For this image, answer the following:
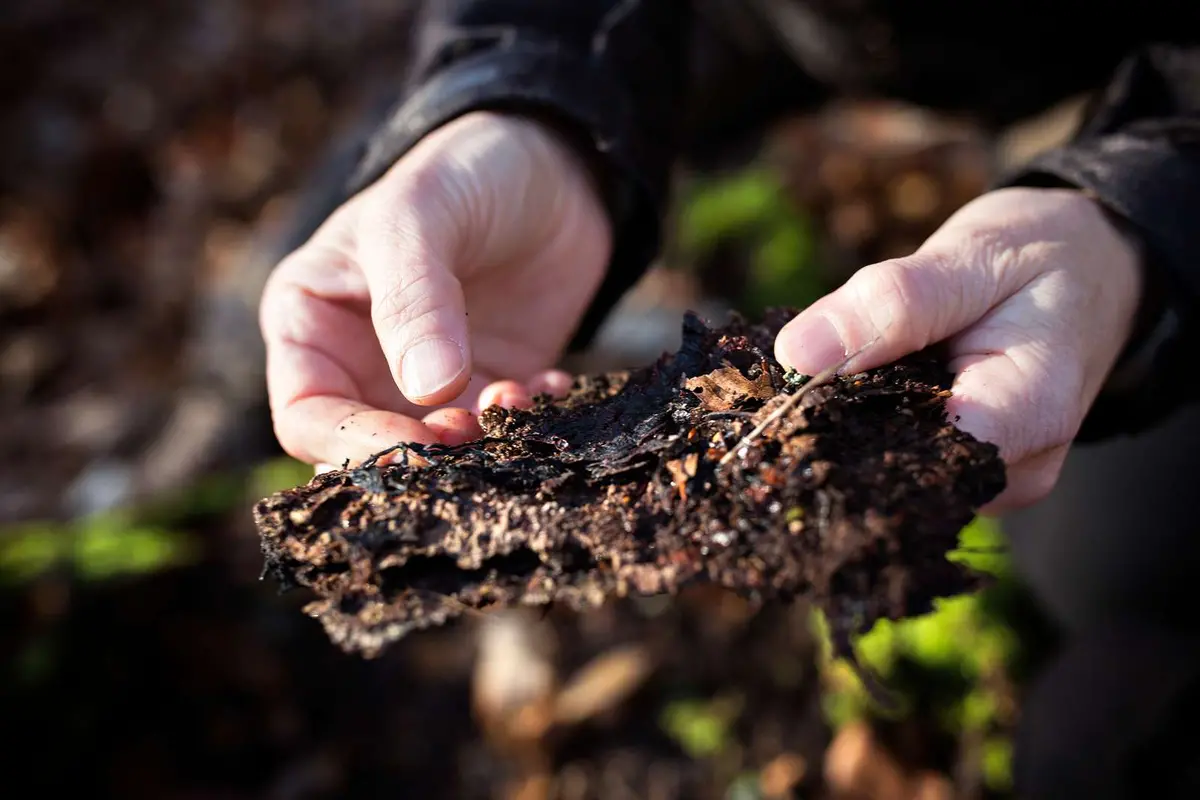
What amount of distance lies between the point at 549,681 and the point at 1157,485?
2.43 m

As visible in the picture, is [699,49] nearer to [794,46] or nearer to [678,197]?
[794,46]

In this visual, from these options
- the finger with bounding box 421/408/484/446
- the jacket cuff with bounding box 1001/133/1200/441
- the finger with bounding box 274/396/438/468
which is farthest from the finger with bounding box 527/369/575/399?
the jacket cuff with bounding box 1001/133/1200/441

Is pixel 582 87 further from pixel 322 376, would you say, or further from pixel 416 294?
pixel 322 376

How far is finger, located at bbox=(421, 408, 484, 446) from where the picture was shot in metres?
1.75

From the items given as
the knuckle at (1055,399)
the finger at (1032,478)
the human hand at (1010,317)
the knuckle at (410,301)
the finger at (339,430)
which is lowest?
the finger at (1032,478)

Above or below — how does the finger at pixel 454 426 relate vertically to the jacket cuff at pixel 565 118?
below

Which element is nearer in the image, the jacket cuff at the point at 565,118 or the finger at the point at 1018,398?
the finger at the point at 1018,398

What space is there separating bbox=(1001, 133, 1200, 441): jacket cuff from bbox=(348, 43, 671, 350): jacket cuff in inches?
37.0

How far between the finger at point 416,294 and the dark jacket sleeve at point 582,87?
44 centimetres

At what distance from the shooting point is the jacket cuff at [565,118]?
2129 millimetres

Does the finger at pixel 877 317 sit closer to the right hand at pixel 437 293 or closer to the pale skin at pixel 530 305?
the pale skin at pixel 530 305

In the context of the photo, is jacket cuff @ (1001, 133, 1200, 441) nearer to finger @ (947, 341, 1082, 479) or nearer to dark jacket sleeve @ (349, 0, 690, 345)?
finger @ (947, 341, 1082, 479)

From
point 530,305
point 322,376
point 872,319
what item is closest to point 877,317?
point 872,319

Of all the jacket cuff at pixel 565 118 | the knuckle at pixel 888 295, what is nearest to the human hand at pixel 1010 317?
the knuckle at pixel 888 295
